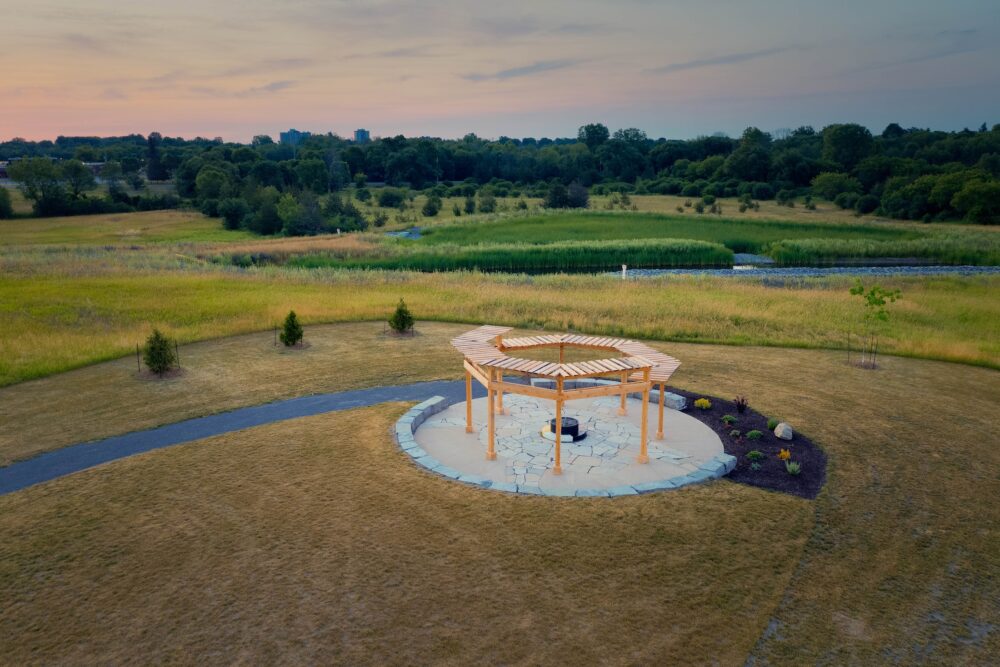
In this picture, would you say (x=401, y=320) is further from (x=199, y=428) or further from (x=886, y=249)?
(x=886, y=249)

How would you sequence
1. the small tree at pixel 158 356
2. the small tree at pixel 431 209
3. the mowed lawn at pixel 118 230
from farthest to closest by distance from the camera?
the small tree at pixel 431 209, the mowed lawn at pixel 118 230, the small tree at pixel 158 356

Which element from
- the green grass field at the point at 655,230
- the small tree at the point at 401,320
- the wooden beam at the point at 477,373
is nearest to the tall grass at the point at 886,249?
the green grass field at the point at 655,230

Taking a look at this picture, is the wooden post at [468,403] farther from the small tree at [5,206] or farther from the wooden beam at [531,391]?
the small tree at [5,206]

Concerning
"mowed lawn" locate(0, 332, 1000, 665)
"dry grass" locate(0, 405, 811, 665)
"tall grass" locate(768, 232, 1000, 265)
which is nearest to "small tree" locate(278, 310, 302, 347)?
"mowed lawn" locate(0, 332, 1000, 665)

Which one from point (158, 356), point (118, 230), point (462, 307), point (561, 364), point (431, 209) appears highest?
point (431, 209)

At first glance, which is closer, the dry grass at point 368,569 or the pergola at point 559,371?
the dry grass at point 368,569

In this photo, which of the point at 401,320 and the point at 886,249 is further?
the point at 886,249

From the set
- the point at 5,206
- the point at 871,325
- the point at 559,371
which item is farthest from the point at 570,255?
the point at 5,206

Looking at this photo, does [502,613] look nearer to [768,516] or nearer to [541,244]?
[768,516]
